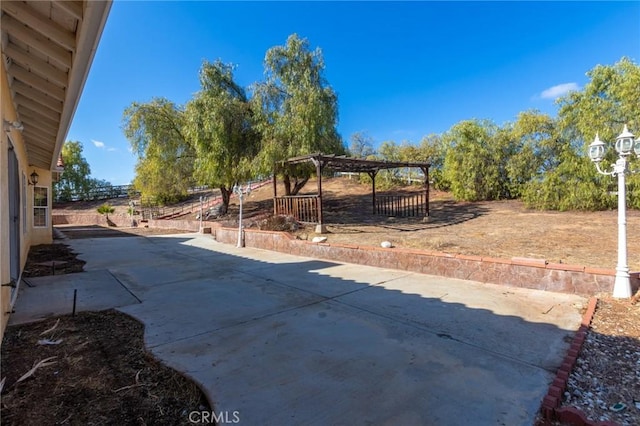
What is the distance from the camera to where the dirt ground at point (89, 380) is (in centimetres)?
206

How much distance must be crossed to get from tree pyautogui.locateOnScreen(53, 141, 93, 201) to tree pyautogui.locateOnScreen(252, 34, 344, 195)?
25.4m

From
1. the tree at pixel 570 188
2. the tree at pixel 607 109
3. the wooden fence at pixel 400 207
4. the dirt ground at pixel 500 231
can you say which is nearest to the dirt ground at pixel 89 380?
the dirt ground at pixel 500 231

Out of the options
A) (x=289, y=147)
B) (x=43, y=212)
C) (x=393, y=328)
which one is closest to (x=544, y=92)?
(x=289, y=147)

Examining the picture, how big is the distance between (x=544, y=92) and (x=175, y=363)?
17.6 metres

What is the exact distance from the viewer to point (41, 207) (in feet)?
35.3

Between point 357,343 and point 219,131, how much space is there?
1315cm

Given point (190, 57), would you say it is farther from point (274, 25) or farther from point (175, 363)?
point (175, 363)

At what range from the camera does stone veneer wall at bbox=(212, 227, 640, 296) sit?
4434mm

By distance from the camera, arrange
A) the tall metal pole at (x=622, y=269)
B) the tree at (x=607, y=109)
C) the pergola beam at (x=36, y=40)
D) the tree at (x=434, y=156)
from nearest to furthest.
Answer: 1. the pergola beam at (x=36, y=40)
2. the tall metal pole at (x=622, y=269)
3. the tree at (x=607, y=109)
4. the tree at (x=434, y=156)

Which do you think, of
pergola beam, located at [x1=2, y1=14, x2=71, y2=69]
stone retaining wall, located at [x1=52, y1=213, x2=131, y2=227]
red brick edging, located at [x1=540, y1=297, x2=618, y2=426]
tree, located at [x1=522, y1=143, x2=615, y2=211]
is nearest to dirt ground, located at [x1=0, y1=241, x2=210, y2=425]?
red brick edging, located at [x1=540, y1=297, x2=618, y2=426]

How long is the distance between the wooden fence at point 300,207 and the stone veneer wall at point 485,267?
2.91 metres

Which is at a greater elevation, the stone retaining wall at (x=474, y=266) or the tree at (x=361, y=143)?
the tree at (x=361, y=143)

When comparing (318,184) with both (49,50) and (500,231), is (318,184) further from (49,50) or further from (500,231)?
(49,50)

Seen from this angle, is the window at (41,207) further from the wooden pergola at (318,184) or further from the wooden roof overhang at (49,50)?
the wooden pergola at (318,184)
